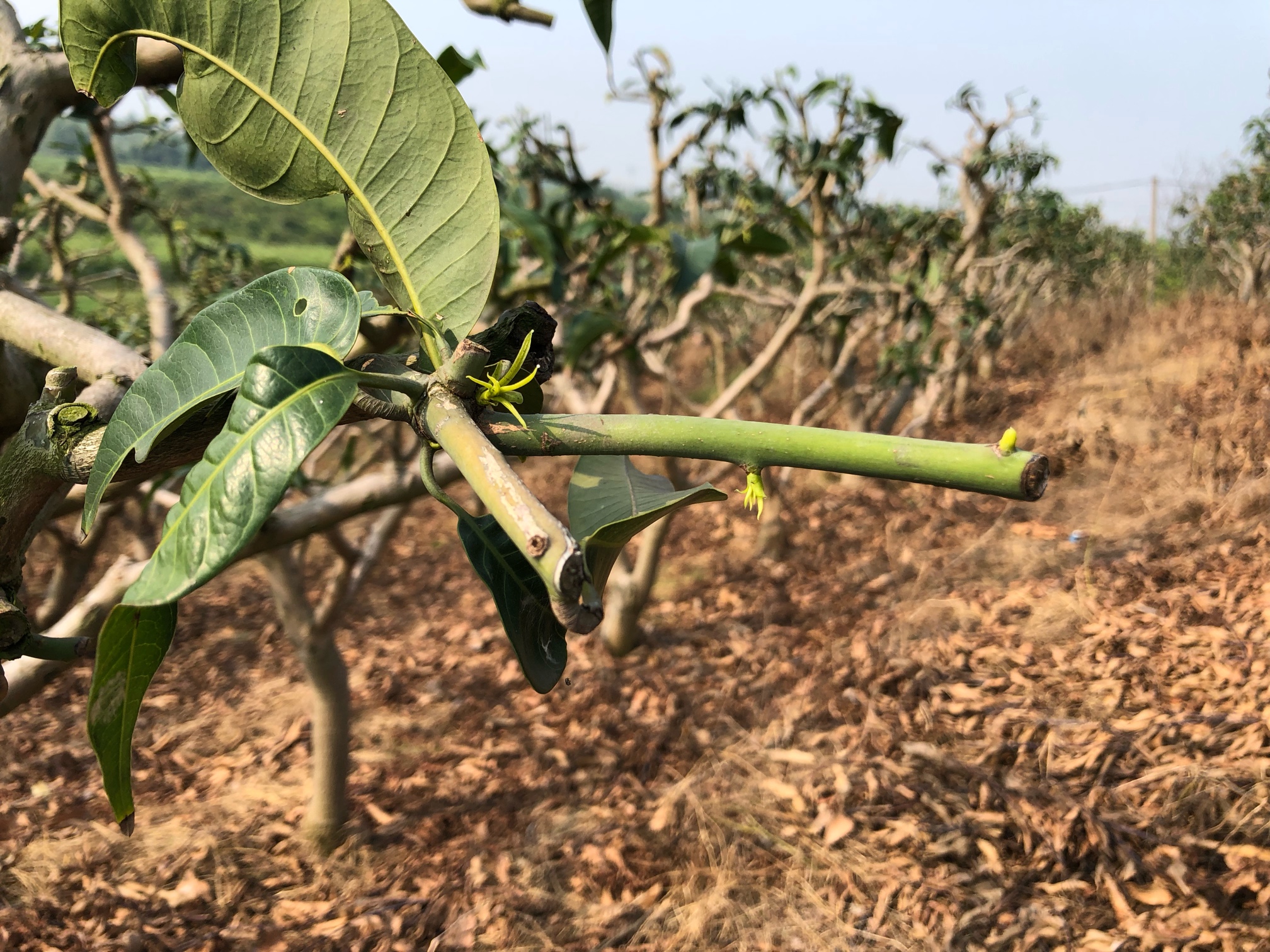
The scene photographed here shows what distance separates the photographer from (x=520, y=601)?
0.62 meters

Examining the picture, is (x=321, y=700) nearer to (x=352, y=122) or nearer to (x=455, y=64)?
(x=455, y=64)

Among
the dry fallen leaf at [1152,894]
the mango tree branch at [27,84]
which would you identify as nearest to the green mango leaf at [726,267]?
the mango tree branch at [27,84]

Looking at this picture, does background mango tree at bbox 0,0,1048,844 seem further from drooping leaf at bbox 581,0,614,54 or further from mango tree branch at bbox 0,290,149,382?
drooping leaf at bbox 581,0,614,54

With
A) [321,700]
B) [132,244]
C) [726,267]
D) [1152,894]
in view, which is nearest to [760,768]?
[1152,894]

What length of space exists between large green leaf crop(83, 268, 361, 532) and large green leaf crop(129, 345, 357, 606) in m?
0.05

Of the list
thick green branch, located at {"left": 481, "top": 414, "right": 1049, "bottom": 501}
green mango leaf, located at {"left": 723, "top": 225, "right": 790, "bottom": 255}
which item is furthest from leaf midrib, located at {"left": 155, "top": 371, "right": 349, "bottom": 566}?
green mango leaf, located at {"left": 723, "top": 225, "right": 790, "bottom": 255}

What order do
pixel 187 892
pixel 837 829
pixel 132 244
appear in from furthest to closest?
pixel 837 829, pixel 187 892, pixel 132 244

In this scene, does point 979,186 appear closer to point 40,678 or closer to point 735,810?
point 735,810

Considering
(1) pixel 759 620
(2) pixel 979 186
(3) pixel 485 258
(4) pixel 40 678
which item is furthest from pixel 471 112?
(2) pixel 979 186

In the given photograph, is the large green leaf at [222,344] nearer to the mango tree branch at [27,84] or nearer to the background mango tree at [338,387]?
the background mango tree at [338,387]

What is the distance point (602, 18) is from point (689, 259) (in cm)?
125

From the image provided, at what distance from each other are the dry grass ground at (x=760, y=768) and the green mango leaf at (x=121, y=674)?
5.68ft

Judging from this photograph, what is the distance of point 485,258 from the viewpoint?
561mm

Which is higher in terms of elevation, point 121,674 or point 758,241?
point 758,241
